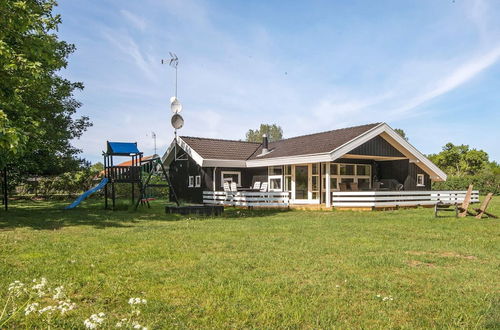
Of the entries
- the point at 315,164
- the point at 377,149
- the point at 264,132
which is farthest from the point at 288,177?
the point at 264,132

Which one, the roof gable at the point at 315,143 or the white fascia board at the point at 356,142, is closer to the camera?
the white fascia board at the point at 356,142

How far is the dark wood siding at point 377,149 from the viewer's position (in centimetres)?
1951

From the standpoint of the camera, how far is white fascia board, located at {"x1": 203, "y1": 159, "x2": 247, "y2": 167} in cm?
2171

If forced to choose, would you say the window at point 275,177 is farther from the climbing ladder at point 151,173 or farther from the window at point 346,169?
the climbing ladder at point 151,173

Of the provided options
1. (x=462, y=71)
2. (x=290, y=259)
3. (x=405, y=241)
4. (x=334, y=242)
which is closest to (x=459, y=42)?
(x=462, y=71)

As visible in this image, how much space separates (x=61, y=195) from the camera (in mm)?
28828

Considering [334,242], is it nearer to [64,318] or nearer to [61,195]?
[64,318]

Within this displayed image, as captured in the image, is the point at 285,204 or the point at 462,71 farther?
the point at 285,204

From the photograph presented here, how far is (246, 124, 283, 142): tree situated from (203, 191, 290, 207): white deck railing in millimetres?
59038

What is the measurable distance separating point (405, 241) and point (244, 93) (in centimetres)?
1602

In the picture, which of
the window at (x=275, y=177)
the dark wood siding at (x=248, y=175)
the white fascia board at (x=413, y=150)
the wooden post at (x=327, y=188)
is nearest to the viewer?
the wooden post at (x=327, y=188)

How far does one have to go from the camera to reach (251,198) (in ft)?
64.8

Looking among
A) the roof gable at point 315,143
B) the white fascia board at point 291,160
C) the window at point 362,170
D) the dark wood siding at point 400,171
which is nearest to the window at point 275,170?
the roof gable at point 315,143

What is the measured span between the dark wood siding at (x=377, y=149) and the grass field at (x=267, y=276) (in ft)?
33.6
